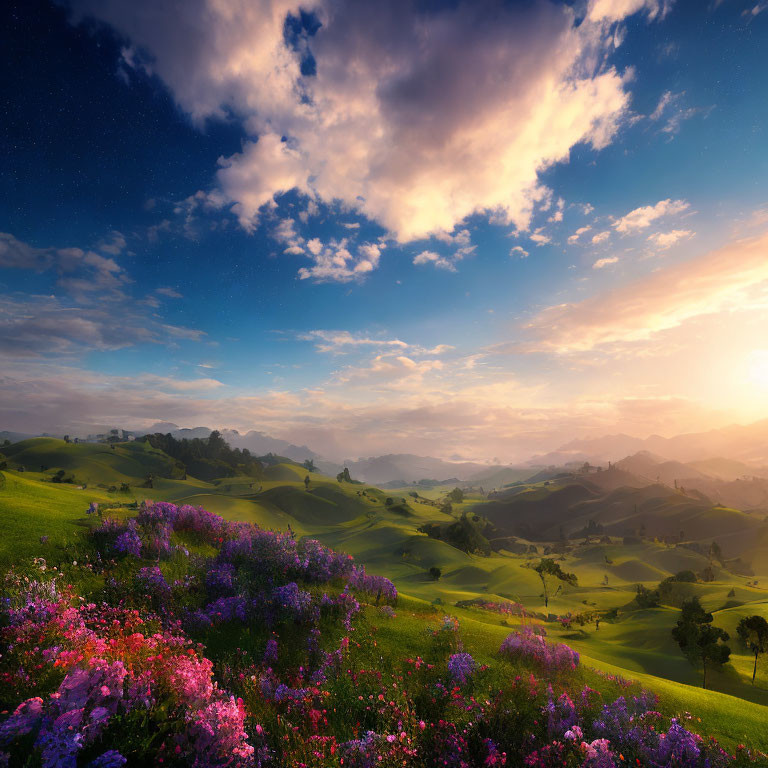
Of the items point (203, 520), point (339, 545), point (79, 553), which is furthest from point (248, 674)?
point (339, 545)

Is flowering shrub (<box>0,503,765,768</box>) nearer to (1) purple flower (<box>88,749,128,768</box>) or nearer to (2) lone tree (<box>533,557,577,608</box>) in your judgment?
(1) purple flower (<box>88,749,128,768</box>)

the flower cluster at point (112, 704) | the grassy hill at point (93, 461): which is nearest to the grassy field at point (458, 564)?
the grassy hill at point (93, 461)

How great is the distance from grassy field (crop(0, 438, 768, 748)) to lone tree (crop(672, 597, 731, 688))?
0.83m

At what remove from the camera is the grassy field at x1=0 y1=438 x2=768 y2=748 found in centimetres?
1263

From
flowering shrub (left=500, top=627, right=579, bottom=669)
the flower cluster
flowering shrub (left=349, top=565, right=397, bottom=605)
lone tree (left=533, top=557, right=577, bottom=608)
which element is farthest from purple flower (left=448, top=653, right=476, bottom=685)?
lone tree (left=533, top=557, right=577, bottom=608)

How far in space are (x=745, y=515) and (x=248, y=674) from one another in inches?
8641

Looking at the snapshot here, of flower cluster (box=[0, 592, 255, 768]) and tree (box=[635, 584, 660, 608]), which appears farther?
tree (box=[635, 584, 660, 608])

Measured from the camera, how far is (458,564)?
286ft

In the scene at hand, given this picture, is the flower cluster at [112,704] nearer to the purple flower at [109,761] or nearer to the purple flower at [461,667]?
the purple flower at [109,761]

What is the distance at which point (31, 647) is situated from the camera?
24.2 feet

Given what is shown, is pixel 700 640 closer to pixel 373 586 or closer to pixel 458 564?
pixel 373 586

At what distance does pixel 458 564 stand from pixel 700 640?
69.6 m

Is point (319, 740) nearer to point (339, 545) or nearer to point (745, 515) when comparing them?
point (339, 545)

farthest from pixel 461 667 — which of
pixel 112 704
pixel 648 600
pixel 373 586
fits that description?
pixel 648 600
